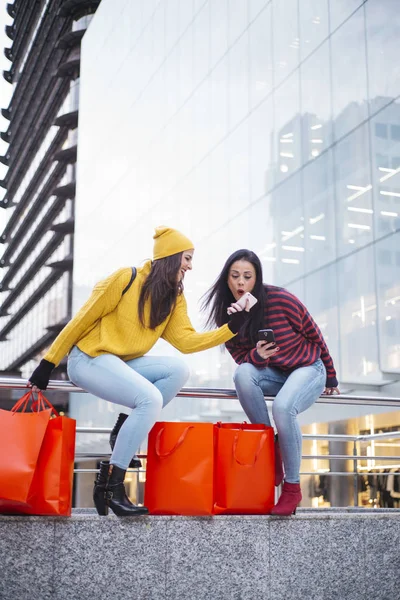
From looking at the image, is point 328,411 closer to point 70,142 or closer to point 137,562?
point 137,562

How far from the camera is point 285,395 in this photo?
177 inches

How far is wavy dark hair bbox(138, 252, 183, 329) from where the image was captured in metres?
4.32

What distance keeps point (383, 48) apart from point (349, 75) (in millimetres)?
1086

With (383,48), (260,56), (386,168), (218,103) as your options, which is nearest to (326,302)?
(386,168)

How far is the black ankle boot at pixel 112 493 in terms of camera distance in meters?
3.96

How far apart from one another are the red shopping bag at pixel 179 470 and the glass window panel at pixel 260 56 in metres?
14.6

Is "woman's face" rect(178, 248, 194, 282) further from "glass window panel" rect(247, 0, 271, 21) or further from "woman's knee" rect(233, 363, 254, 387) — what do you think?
"glass window panel" rect(247, 0, 271, 21)

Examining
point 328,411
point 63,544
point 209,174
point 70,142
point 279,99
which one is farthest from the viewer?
point 70,142

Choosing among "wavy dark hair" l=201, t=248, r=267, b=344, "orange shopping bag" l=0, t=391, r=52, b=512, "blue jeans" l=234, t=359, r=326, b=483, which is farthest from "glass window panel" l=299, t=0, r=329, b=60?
"orange shopping bag" l=0, t=391, r=52, b=512

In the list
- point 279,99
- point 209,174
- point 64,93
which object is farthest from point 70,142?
point 279,99

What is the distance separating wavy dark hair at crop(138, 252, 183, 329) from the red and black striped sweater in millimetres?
625

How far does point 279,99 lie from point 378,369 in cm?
698

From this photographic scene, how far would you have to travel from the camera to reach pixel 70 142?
2000 inches

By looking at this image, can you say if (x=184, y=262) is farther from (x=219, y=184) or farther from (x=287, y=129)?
(x=219, y=184)
